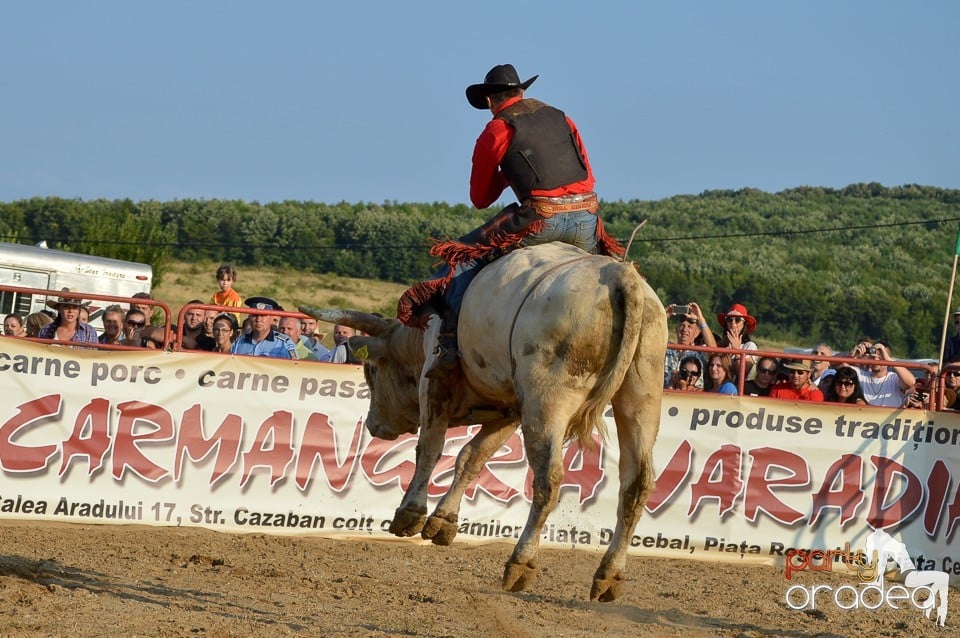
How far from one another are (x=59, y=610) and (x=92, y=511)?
4269 millimetres

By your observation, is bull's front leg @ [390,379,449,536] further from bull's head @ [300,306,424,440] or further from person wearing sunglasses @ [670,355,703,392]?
person wearing sunglasses @ [670,355,703,392]

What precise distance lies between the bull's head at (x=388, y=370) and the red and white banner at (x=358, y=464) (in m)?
3.20

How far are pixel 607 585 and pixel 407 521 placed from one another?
1.21 metres

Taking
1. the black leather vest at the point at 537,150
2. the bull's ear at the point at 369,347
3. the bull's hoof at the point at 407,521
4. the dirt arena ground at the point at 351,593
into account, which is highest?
the black leather vest at the point at 537,150

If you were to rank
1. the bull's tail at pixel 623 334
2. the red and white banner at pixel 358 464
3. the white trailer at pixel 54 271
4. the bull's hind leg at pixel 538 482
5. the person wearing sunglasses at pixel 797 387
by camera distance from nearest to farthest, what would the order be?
1. the bull's tail at pixel 623 334
2. the bull's hind leg at pixel 538 482
3. the red and white banner at pixel 358 464
4. the person wearing sunglasses at pixel 797 387
5. the white trailer at pixel 54 271

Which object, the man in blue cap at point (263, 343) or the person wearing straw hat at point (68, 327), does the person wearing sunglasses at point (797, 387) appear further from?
the person wearing straw hat at point (68, 327)

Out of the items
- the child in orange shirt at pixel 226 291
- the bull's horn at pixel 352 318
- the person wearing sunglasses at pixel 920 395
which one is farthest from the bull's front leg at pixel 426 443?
the child in orange shirt at pixel 226 291

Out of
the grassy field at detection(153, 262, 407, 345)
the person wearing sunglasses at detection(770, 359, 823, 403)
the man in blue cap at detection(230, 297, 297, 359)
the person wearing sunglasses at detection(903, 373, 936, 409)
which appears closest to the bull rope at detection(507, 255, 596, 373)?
the man in blue cap at detection(230, 297, 297, 359)

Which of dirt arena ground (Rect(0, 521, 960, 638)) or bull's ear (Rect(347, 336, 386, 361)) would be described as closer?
dirt arena ground (Rect(0, 521, 960, 638))

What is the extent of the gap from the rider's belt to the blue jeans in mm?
26

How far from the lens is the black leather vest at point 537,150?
7.05 metres

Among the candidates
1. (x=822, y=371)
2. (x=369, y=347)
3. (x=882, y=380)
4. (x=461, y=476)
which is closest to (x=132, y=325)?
(x=369, y=347)

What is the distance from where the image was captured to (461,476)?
23.6 ft

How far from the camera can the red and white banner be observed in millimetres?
11070
